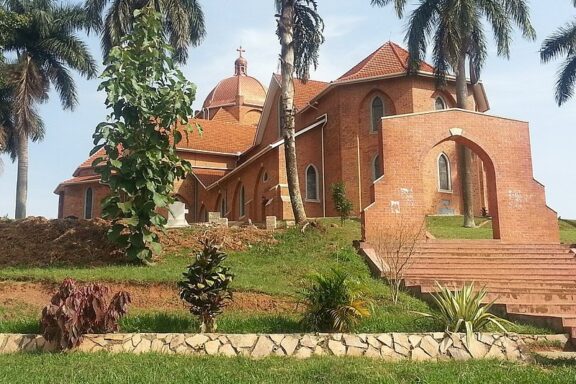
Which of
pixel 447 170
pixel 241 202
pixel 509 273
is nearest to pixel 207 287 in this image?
pixel 509 273

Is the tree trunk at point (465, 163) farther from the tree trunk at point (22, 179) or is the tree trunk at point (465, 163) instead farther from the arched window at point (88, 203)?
the arched window at point (88, 203)

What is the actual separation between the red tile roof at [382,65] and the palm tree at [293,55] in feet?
25.5

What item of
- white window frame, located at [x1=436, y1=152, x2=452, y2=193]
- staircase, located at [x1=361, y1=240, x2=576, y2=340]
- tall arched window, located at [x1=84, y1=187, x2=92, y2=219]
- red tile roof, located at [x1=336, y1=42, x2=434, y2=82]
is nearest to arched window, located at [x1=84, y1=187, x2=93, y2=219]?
tall arched window, located at [x1=84, y1=187, x2=92, y2=219]

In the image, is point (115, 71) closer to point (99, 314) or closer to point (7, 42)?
point (99, 314)

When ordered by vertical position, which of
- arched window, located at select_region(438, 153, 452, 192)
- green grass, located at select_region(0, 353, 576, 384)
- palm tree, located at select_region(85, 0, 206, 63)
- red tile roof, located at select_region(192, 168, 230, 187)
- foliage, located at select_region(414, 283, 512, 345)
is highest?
palm tree, located at select_region(85, 0, 206, 63)

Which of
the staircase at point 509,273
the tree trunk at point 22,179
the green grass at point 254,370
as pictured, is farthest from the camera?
the tree trunk at point 22,179

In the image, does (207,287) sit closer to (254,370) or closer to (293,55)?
(254,370)

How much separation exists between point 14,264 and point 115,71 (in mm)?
4993

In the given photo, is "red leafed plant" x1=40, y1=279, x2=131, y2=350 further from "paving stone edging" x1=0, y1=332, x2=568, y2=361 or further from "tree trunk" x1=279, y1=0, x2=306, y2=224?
"tree trunk" x1=279, y1=0, x2=306, y2=224

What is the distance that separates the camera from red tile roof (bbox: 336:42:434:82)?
26531 mm

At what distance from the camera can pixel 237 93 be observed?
→ 1930 inches

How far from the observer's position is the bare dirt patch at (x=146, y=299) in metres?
10.3

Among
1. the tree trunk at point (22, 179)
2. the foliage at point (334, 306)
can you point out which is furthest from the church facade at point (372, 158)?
the tree trunk at point (22, 179)

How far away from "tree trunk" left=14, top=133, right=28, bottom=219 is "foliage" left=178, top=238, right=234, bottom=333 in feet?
58.5
